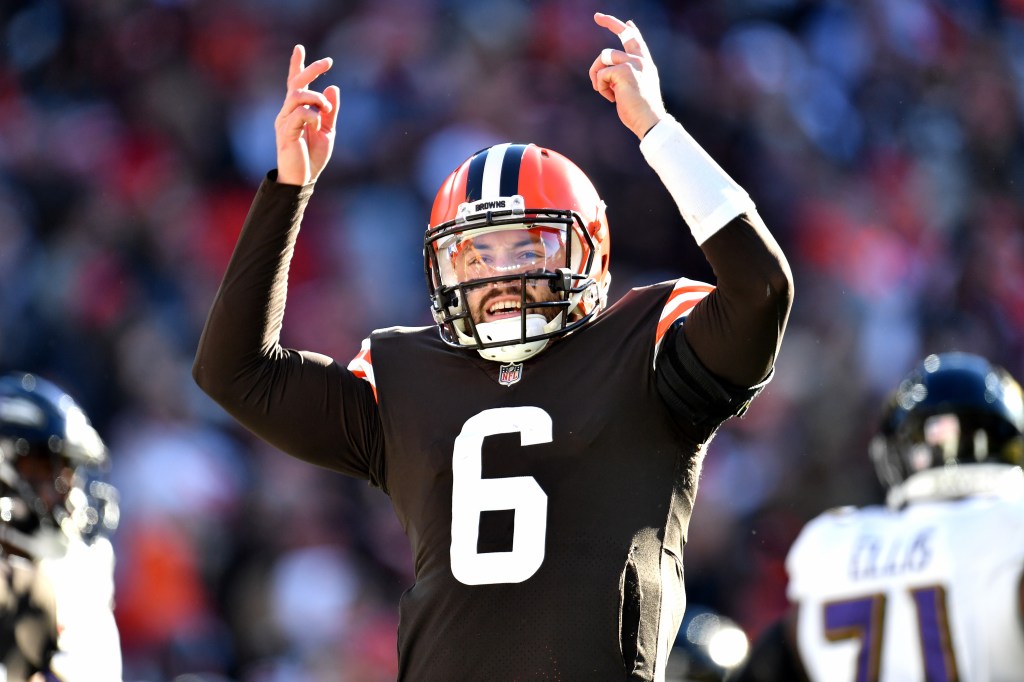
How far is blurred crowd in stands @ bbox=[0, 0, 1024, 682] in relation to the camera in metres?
6.46

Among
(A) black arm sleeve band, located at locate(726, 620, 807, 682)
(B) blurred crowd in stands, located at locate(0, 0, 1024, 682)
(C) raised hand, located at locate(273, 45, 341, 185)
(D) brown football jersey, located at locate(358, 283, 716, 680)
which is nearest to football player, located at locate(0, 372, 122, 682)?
(D) brown football jersey, located at locate(358, 283, 716, 680)

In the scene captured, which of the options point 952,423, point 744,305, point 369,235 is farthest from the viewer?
point 369,235

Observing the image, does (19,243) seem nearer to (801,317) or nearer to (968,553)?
(801,317)

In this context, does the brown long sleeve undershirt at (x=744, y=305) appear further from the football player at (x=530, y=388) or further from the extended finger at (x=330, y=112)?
the extended finger at (x=330, y=112)

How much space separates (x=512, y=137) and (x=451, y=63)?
0.61 m

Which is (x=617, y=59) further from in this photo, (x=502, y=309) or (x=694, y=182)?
(x=502, y=309)

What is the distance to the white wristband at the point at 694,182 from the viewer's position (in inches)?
87.0

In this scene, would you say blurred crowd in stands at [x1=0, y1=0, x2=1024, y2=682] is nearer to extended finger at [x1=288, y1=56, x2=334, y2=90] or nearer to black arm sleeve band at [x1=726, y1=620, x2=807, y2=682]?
Result: black arm sleeve band at [x1=726, y1=620, x2=807, y2=682]

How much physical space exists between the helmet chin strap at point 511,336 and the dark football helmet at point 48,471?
71.9 inches

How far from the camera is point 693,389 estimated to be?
2.24m

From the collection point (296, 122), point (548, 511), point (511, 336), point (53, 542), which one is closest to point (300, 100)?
point (296, 122)

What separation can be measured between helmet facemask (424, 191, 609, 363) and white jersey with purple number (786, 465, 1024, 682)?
1.21 m

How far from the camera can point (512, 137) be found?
726cm

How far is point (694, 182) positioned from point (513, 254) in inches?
17.1
